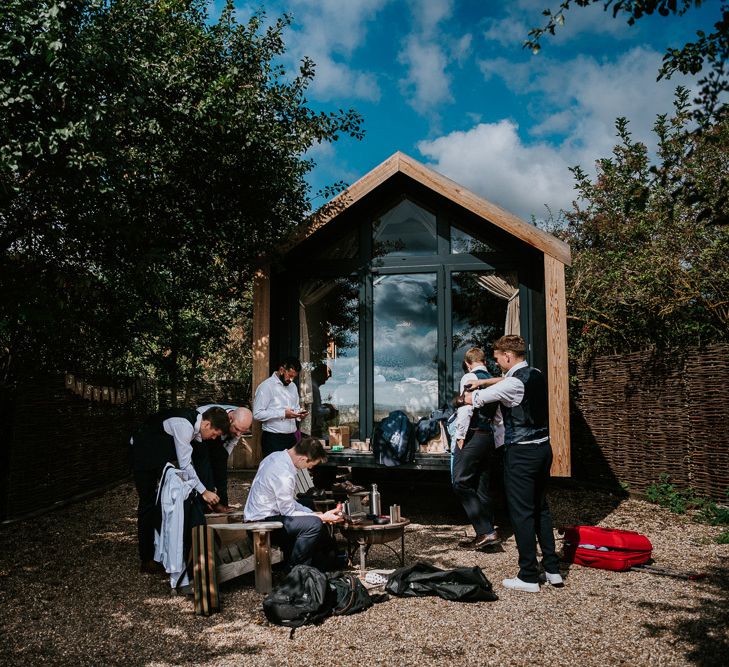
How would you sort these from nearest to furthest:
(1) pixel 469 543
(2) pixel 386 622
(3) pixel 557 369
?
(2) pixel 386 622 → (1) pixel 469 543 → (3) pixel 557 369

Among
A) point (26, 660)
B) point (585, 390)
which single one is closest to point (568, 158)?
point (585, 390)

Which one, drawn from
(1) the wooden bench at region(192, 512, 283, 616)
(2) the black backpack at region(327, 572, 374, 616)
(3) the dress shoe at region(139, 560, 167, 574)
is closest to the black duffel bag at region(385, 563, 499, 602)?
(2) the black backpack at region(327, 572, 374, 616)

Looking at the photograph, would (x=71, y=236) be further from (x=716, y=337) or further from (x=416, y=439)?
(x=716, y=337)

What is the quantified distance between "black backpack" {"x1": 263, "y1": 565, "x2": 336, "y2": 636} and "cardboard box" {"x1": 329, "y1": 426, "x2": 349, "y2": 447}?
339 cm

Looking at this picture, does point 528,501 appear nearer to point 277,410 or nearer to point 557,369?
point 557,369

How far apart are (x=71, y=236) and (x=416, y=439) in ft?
13.8

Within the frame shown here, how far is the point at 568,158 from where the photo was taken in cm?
1354

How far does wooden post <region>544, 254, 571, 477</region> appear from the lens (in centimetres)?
700

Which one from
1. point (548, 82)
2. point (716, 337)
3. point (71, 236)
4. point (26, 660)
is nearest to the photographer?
point (26, 660)

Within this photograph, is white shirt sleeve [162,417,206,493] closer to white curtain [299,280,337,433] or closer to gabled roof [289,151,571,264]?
white curtain [299,280,337,433]

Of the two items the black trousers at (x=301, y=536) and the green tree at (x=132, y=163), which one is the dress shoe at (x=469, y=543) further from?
the green tree at (x=132, y=163)

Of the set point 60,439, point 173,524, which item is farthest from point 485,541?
point 60,439

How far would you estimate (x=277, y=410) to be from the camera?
6852 mm

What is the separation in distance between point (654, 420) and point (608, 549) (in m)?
3.47
